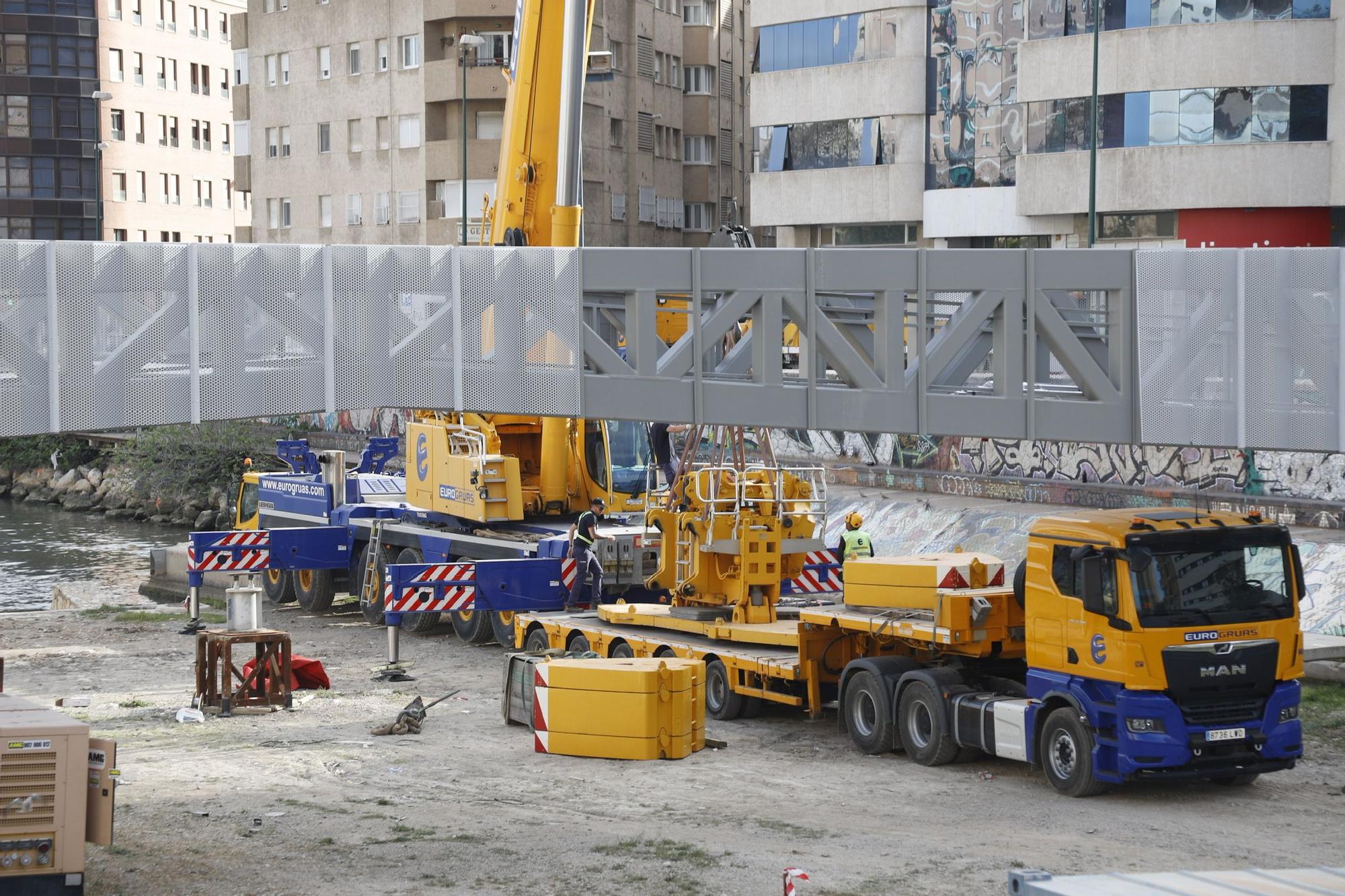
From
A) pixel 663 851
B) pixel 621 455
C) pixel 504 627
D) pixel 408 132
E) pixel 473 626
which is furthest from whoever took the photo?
pixel 408 132

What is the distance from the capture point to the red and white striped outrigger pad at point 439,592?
77.8 ft

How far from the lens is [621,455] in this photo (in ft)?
91.4

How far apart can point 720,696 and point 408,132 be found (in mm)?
46941

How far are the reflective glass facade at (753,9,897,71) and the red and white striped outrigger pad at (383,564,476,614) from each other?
103ft

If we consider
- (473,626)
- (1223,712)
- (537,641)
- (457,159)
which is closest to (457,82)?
(457,159)

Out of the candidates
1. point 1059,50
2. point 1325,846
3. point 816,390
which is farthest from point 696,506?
point 1059,50

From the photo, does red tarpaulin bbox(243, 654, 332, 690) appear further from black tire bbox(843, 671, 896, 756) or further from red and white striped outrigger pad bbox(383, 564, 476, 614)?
black tire bbox(843, 671, 896, 756)

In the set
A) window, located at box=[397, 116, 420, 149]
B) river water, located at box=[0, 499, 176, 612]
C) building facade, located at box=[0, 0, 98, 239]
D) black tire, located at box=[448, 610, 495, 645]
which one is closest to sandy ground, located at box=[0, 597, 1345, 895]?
black tire, located at box=[448, 610, 495, 645]

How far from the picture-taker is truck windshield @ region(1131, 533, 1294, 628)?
15852mm

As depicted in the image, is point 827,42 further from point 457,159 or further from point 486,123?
point 457,159

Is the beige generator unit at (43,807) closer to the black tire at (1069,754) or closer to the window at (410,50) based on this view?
the black tire at (1069,754)

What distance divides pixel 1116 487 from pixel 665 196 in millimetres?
37073

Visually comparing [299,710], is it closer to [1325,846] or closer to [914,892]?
[914,892]

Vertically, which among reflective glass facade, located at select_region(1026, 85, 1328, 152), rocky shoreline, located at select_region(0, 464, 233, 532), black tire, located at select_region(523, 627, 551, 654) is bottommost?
rocky shoreline, located at select_region(0, 464, 233, 532)
